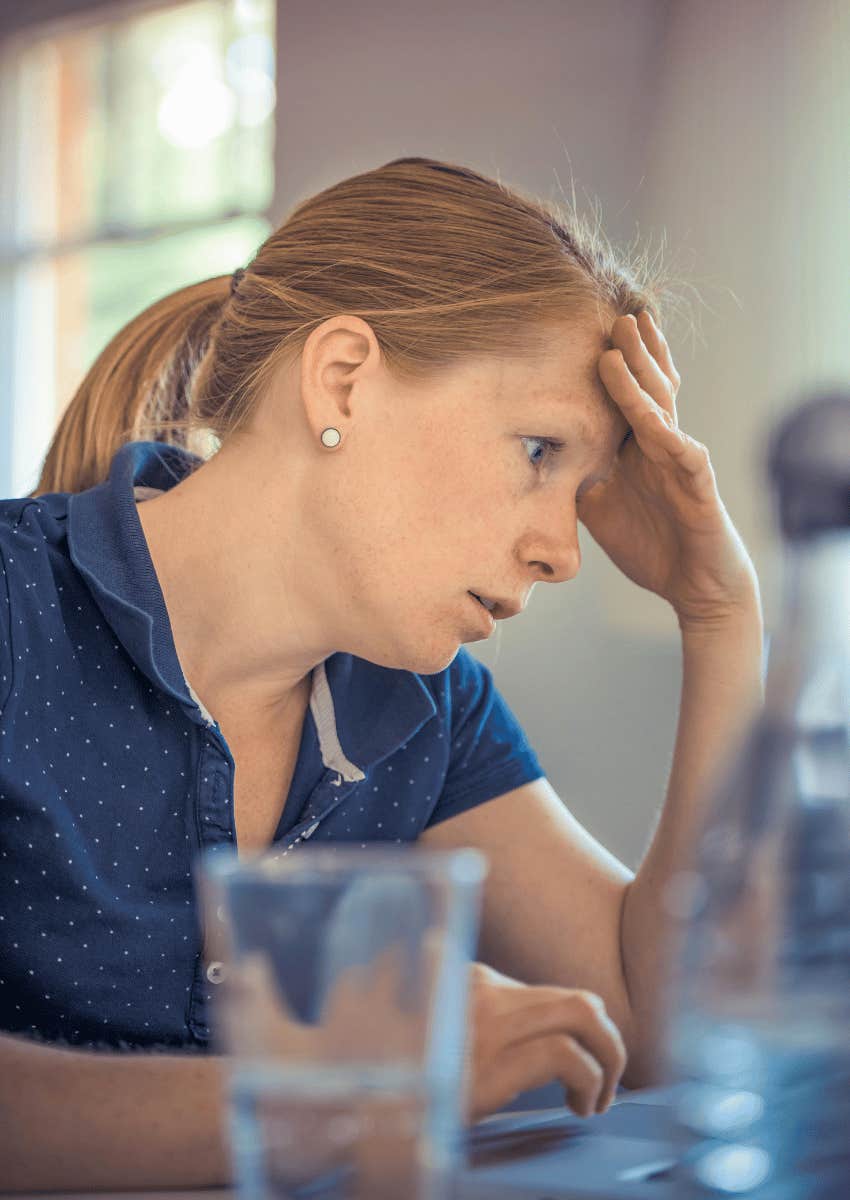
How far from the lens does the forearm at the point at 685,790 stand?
3.83 ft

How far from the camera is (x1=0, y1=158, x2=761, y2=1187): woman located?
1.01 meters

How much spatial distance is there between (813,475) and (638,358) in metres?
0.64

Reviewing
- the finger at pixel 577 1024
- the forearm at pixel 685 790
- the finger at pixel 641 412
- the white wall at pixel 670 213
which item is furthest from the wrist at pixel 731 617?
the white wall at pixel 670 213

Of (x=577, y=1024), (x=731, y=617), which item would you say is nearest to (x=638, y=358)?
(x=731, y=617)

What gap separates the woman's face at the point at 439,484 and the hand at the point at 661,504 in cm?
4

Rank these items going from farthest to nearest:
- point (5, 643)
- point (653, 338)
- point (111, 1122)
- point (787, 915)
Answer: point (653, 338), point (5, 643), point (111, 1122), point (787, 915)

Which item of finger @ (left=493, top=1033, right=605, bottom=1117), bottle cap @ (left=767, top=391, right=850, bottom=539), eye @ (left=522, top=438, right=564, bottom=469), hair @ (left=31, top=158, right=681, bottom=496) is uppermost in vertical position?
hair @ (left=31, top=158, right=681, bottom=496)

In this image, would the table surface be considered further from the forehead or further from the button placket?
the forehead

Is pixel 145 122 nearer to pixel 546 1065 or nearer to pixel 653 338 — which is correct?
pixel 653 338

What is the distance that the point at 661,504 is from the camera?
4.24 ft

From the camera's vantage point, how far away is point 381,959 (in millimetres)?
339

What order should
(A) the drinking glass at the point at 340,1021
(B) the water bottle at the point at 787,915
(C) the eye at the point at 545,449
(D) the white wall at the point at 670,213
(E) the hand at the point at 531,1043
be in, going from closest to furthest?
(A) the drinking glass at the point at 340,1021
(B) the water bottle at the point at 787,915
(E) the hand at the point at 531,1043
(C) the eye at the point at 545,449
(D) the white wall at the point at 670,213

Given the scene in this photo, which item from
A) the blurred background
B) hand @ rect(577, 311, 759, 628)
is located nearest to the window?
the blurred background

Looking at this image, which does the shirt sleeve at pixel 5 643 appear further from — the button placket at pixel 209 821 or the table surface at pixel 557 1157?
the table surface at pixel 557 1157
